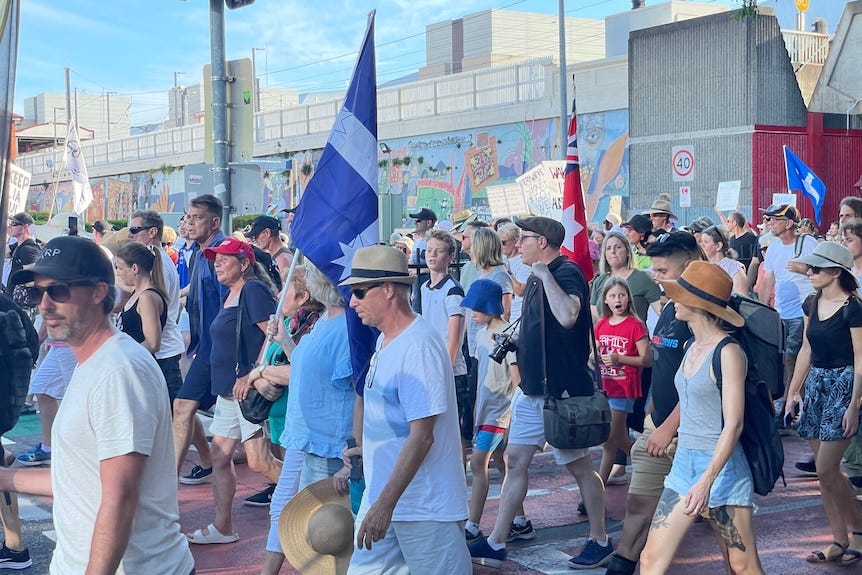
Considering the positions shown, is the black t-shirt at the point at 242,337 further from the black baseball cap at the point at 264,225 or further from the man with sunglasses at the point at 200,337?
the black baseball cap at the point at 264,225

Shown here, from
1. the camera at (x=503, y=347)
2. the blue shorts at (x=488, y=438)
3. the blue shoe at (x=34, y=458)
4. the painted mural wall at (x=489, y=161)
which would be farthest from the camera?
the painted mural wall at (x=489, y=161)

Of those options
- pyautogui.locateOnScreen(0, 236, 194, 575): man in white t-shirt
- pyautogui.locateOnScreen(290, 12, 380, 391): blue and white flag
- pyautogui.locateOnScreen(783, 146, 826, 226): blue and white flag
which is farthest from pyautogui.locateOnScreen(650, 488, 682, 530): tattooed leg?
pyautogui.locateOnScreen(783, 146, 826, 226): blue and white flag

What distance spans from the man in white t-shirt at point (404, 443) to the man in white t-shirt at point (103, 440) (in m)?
1.01

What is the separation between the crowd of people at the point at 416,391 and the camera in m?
3.14

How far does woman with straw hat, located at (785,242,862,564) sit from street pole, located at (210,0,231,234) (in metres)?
5.49

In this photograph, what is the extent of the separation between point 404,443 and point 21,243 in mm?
10026

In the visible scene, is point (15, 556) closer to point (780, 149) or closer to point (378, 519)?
point (378, 519)

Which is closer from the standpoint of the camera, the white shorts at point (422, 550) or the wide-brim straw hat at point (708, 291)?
the white shorts at point (422, 550)

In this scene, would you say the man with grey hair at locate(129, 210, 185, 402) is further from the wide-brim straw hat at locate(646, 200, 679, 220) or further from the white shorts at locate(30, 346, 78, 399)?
the wide-brim straw hat at locate(646, 200, 679, 220)

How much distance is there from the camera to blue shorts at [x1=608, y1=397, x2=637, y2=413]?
24.8 feet

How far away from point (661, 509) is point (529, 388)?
1.61 m

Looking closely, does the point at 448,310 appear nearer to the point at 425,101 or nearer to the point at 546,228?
the point at 546,228

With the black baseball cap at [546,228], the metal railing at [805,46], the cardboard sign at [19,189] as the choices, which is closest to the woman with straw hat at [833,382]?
the black baseball cap at [546,228]

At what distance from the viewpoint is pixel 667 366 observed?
5512mm
